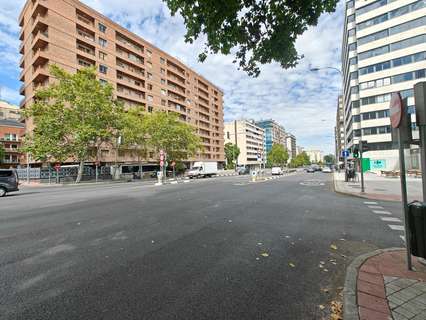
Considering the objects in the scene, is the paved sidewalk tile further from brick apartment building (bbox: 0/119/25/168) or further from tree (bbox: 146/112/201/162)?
brick apartment building (bbox: 0/119/25/168)

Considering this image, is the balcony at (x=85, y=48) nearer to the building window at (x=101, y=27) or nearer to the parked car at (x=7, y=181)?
the building window at (x=101, y=27)

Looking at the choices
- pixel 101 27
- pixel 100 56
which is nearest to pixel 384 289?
pixel 100 56

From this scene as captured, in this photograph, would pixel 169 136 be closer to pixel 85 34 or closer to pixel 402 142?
pixel 85 34

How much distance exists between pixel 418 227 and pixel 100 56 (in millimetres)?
51060

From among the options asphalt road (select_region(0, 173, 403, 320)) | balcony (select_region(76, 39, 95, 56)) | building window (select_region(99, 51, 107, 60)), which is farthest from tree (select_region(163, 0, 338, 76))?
building window (select_region(99, 51, 107, 60))

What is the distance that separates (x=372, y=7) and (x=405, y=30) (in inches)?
325

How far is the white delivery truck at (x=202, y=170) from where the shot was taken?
41.6 metres

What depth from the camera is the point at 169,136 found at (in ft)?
138

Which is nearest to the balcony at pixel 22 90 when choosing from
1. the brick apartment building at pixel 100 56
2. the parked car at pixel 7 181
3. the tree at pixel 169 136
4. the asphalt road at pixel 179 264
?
the brick apartment building at pixel 100 56

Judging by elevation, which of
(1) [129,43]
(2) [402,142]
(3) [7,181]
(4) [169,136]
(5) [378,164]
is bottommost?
(5) [378,164]

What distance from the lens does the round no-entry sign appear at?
368 centimetres

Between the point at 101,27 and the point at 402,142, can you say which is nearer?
the point at 402,142

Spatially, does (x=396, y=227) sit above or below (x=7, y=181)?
below

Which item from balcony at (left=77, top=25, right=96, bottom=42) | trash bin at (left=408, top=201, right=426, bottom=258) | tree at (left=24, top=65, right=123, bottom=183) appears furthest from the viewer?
balcony at (left=77, top=25, right=96, bottom=42)
